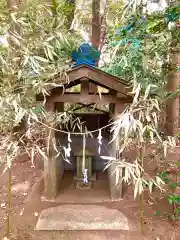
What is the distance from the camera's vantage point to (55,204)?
3.58 metres

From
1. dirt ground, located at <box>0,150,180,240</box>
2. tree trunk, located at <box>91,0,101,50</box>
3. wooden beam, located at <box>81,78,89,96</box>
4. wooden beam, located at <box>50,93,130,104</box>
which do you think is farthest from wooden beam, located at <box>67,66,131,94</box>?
tree trunk, located at <box>91,0,101,50</box>

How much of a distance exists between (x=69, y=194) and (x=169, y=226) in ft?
5.48

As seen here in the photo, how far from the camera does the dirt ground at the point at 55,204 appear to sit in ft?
9.36

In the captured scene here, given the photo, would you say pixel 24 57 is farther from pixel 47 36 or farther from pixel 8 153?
pixel 8 153

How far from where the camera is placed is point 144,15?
2.57m

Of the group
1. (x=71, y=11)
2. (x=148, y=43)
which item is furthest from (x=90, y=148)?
(x=71, y=11)

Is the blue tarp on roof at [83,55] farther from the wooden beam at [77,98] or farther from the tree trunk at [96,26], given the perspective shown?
the tree trunk at [96,26]

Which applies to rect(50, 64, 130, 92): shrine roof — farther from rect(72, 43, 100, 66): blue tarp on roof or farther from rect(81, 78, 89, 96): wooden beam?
rect(72, 43, 100, 66): blue tarp on roof

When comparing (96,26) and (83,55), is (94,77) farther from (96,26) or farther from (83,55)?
(96,26)

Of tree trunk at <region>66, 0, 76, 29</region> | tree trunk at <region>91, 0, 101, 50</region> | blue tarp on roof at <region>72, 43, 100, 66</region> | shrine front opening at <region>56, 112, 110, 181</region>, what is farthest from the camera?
tree trunk at <region>91, 0, 101, 50</region>

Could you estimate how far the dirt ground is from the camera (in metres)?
2.85

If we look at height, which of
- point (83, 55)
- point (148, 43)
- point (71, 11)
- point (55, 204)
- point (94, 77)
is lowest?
point (55, 204)

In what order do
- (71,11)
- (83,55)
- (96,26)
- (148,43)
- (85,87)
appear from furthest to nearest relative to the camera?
(96,26) → (71,11) → (83,55) → (85,87) → (148,43)

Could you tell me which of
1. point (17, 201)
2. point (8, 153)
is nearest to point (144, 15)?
point (8, 153)
